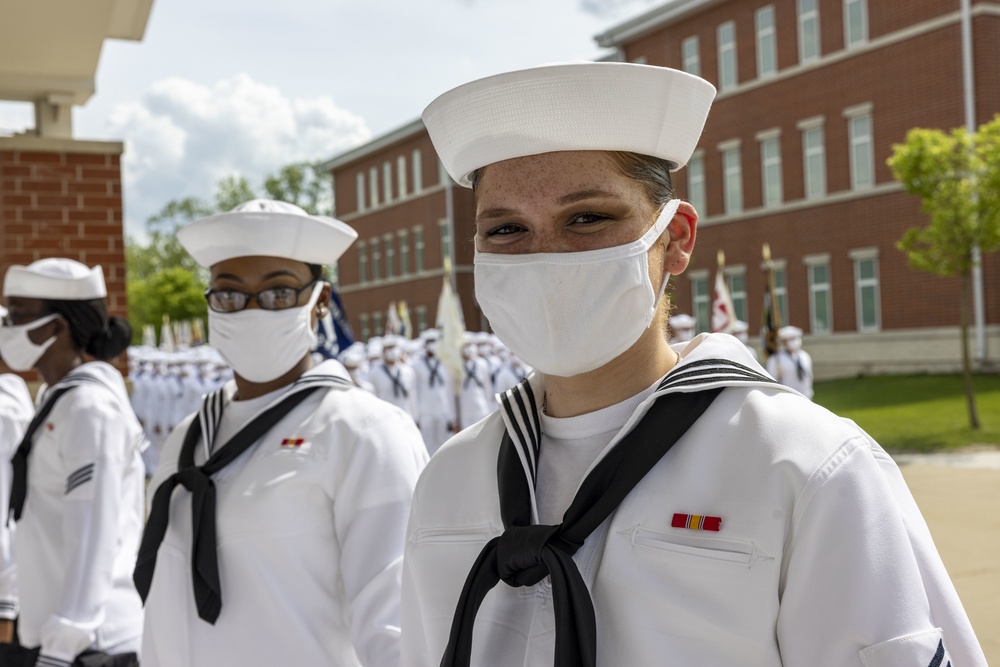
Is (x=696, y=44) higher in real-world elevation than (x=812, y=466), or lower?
higher

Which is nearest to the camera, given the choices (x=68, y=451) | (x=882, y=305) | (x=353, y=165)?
(x=68, y=451)

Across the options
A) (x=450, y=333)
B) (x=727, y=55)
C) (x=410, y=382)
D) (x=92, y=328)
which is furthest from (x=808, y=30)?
(x=92, y=328)

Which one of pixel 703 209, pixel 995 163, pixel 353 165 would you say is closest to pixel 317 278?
pixel 995 163

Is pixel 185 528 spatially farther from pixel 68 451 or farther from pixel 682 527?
pixel 682 527

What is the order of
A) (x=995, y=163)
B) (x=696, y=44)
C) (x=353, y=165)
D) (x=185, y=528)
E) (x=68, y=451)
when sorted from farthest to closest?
(x=353, y=165) < (x=696, y=44) < (x=995, y=163) < (x=68, y=451) < (x=185, y=528)

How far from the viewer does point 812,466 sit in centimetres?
158

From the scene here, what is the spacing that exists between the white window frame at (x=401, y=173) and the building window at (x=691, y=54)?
19.1 meters

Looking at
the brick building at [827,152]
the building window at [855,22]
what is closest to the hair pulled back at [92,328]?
the brick building at [827,152]

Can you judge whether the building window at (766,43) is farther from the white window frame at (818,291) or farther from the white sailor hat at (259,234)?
the white sailor hat at (259,234)

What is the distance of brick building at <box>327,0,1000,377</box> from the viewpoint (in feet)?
93.1

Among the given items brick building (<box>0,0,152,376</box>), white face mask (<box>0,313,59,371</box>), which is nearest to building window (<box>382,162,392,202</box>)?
brick building (<box>0,0,152,376</box>)

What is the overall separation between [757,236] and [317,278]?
3169cm

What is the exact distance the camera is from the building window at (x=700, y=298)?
3553cm

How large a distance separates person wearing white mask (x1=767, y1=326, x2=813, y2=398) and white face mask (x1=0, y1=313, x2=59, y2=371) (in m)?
15.4
